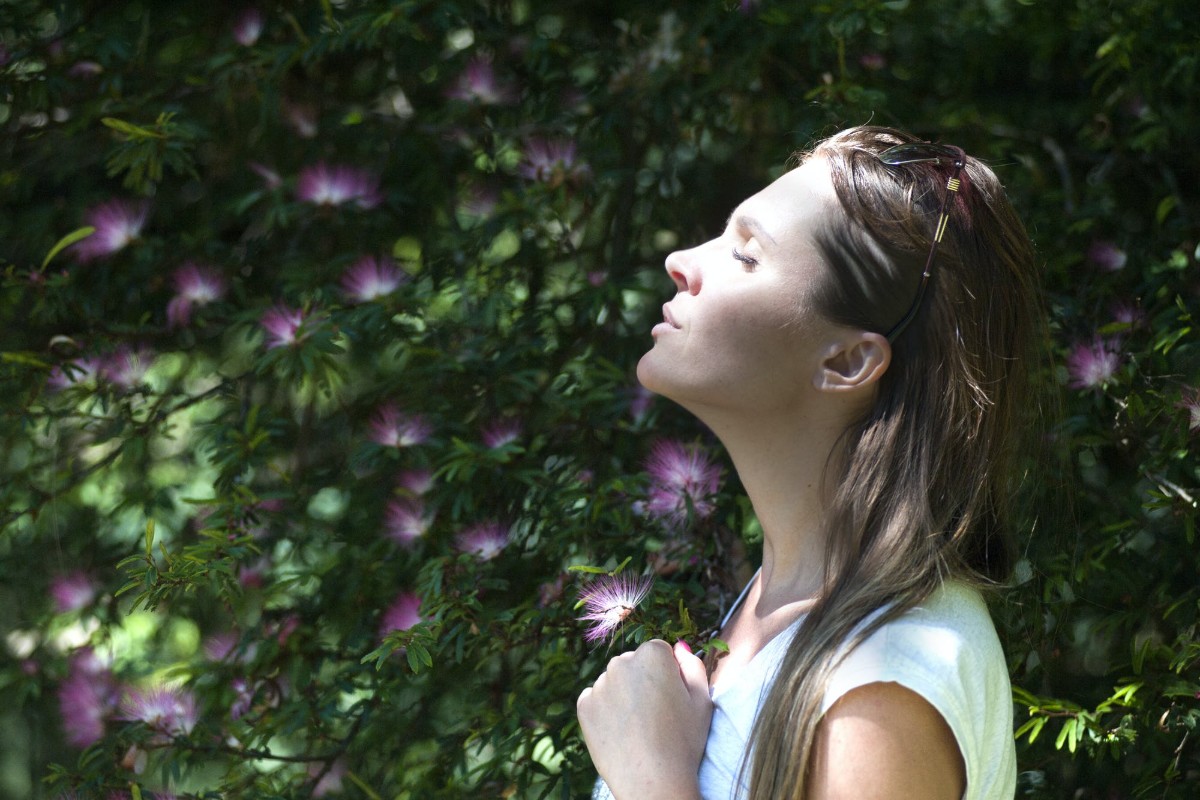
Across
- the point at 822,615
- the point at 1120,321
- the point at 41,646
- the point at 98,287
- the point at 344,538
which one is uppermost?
the point at 822,615

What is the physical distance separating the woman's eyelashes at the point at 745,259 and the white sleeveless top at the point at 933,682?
0.37 meters

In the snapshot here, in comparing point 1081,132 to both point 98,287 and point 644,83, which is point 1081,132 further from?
point 98,287

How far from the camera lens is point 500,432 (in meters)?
1.98

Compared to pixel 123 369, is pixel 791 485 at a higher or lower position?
higher

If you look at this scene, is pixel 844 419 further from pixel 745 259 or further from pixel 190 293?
pixel 190 293

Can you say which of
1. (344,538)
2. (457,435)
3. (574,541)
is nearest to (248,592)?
(344,538)

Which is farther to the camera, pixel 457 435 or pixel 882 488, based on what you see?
pixel 457 435

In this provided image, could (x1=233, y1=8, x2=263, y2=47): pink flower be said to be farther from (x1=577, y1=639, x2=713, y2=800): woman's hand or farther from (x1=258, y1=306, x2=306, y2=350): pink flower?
(x1=577, y1=639, x2=713, y2=800): woman's hand

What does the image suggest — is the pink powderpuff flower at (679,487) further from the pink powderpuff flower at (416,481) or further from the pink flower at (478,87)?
the pink flower at (478,87)

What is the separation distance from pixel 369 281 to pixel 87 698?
0.87 m

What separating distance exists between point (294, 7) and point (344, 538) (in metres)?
1.03

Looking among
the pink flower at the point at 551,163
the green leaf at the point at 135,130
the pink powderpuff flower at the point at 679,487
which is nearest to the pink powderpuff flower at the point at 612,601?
the pink powderpuff flower at the point at 679,487

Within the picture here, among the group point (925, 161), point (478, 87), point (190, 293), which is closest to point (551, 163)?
point (478, 87)

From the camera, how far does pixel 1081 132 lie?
2.20 m
